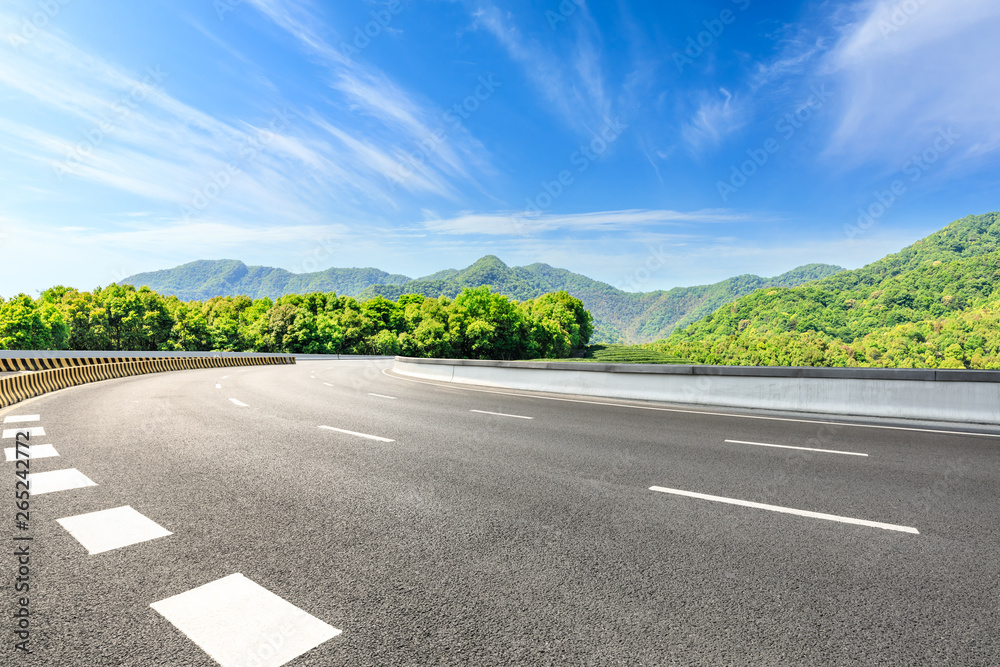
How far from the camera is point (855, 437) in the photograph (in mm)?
8422

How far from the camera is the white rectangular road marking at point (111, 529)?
3732mm

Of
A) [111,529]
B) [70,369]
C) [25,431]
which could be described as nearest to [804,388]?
[111,529]

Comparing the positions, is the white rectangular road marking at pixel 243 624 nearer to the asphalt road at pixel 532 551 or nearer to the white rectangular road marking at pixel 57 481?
the asphalt road at pixel 532 551

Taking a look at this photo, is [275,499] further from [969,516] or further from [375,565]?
[969,516]

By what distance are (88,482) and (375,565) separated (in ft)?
12.8

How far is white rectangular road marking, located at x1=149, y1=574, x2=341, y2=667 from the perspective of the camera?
2449 mm

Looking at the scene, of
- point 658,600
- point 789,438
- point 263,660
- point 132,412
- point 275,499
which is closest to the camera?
point 263,660

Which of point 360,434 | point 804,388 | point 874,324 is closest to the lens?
point 360,434

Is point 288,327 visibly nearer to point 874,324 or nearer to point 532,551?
point 532,551

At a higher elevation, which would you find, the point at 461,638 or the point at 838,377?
the point at 838,377

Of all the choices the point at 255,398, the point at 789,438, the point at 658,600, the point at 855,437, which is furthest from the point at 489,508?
the point at 255,398

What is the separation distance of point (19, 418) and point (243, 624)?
10.3m

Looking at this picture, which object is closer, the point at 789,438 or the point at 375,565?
the point at 375,565

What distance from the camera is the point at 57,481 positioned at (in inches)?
207
